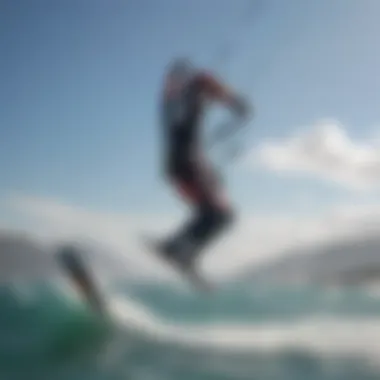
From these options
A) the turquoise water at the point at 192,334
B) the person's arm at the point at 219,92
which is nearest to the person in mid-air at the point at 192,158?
the person's arm at the point at 219,92

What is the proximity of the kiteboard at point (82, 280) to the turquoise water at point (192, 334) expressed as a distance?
2 cm

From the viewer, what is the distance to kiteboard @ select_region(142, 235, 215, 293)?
1.57 meters

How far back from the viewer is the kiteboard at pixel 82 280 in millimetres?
1600

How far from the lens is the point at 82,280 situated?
160 centimetres

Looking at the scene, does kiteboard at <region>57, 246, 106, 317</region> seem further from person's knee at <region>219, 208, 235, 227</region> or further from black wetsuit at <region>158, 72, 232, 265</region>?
person's knee at <region>219, 208, 235, 227</region>

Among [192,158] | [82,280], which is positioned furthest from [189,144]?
[82,280]

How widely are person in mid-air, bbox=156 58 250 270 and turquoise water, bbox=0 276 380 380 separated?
0.12m

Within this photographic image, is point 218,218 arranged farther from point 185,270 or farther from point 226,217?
point 185,270

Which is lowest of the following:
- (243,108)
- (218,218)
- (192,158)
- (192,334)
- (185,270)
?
(192,334)

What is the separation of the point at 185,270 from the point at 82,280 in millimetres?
245

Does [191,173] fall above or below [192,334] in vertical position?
above

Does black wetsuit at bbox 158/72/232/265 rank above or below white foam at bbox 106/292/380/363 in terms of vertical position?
above

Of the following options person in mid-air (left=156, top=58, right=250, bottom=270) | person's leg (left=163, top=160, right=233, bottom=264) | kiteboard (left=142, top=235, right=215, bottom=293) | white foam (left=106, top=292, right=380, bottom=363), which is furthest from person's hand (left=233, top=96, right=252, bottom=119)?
white foam (left=106, top=292, right=380, bottom=363)

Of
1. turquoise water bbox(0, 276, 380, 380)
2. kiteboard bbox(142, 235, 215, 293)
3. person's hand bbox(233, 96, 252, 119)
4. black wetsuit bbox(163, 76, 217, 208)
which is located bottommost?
turquoise water bbox(0, 276, 380, 380)
